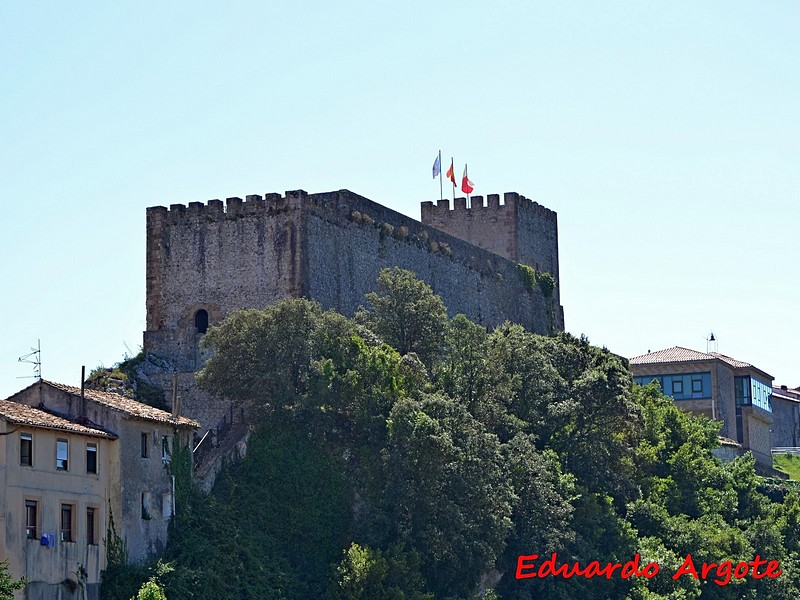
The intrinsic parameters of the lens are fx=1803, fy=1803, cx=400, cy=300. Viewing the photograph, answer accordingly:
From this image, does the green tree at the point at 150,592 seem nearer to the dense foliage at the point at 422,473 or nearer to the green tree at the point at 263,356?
the dense foliage at the point at 422,473

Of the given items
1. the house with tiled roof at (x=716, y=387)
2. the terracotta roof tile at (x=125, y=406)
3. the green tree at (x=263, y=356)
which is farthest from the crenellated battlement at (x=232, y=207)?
the house with tiled roof at (x=716, y=387)

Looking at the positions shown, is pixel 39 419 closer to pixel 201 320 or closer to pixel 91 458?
pixel 91 458

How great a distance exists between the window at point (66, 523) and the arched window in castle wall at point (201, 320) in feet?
59.7

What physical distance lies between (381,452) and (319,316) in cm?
556

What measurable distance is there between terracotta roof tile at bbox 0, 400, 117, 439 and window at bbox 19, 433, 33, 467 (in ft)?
1.25

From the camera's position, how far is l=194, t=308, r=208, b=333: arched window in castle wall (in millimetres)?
68438

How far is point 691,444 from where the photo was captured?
80312mm

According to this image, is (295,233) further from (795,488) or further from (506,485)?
(795,488)

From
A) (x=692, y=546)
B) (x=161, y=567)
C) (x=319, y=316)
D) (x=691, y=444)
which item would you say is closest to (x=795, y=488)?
(x=691, y=444)

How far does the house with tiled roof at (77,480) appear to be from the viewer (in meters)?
49.1

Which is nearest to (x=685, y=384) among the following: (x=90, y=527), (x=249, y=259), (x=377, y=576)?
(x=249, y=259)

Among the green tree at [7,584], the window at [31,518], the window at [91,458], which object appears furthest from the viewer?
the window at [91,458]

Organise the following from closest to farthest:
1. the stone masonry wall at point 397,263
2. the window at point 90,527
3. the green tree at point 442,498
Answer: the window at point 90,527
the green tree at point 442,498
the stone masonry wall at point 397,263

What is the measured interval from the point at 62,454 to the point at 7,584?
6.89 metres
